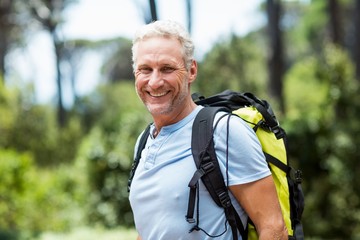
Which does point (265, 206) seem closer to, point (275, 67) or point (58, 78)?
point (275, 67)

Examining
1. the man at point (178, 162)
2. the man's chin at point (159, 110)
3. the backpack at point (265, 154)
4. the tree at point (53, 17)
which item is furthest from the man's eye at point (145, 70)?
the tree at point (53, 17)

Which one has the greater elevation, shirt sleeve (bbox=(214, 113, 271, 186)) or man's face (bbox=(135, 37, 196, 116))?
man's face (bbox=(135, 37, 196, 116))

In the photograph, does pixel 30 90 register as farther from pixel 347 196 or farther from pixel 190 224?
pixel 190 224

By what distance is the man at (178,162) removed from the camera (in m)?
2.15

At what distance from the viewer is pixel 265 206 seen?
2.15m

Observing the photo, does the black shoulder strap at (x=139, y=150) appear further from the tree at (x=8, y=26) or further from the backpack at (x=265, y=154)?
the tree at (x=8, y=26)

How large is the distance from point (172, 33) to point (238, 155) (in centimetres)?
46

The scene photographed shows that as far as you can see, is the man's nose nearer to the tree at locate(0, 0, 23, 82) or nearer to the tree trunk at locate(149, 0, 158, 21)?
the tree trunk at locate(149, 0, 158, 21)

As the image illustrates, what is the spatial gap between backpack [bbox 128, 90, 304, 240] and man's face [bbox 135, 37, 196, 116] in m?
0.10

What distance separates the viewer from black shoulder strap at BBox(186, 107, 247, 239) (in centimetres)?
215

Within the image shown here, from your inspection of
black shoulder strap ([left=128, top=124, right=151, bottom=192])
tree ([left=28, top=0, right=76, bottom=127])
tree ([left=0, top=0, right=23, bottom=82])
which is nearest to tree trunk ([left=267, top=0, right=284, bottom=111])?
tree ([left=0, top=0, right=23, bottom=82])

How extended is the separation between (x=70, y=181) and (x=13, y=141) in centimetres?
879

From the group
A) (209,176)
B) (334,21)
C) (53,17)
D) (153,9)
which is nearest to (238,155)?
(209,176)

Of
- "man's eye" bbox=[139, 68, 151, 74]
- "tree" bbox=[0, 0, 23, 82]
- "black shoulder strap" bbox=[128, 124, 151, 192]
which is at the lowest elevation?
"black shoulder strap" bbox=[128, 124, 151, 192]
